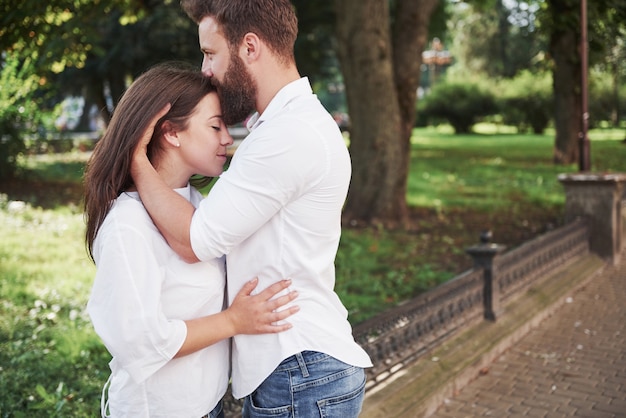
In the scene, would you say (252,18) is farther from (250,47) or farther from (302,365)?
(302,365)

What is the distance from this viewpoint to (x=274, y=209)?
2.00 meters

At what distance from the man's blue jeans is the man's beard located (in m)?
0.78

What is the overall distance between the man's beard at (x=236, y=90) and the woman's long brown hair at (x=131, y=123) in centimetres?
6

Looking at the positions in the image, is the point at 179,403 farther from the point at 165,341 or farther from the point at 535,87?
the point at 535,87

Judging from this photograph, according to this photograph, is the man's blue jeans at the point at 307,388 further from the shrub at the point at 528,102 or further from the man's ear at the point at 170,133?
the shrub at the point at 528,102

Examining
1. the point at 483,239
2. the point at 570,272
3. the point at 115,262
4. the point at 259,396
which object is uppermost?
the point at 115,262

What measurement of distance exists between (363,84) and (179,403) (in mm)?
9742

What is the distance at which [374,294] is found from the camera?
800 cm

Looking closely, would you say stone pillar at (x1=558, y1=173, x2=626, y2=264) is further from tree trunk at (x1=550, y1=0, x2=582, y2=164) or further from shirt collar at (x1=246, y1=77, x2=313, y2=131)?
tree trunk at (x1=550, y1=0, x2=582, y2=164)

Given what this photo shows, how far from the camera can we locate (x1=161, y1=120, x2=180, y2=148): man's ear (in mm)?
2174

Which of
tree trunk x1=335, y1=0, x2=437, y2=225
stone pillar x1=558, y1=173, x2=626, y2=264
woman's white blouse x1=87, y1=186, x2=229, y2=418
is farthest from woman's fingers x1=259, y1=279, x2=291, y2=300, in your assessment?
tree trunk x1=335, y1=0, x2=437, y2=225

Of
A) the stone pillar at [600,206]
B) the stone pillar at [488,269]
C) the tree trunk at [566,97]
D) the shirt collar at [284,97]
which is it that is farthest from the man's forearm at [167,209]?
the tree trunk at [566,97]

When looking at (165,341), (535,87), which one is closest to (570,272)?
(165,341)

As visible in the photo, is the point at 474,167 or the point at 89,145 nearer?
the point at 474,167
